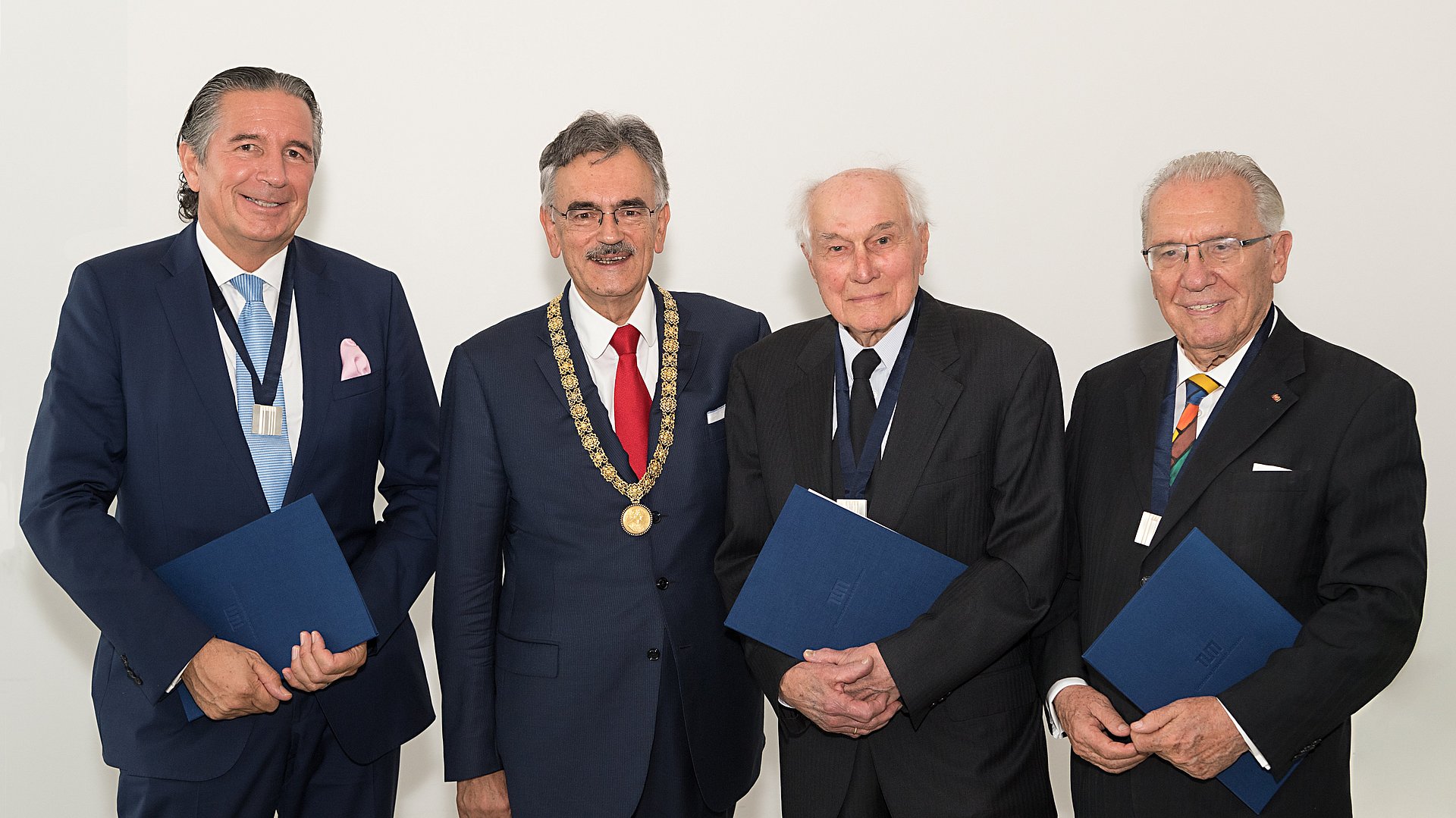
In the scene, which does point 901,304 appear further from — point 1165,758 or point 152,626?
point 152,626

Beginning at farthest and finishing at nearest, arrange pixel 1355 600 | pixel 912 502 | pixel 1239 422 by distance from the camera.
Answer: pixel 912 502 < pixel 1239 422 < pixel 1355 600

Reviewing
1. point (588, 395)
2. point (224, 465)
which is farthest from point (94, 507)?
point (588, 395)

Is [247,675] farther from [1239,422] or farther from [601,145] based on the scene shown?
[1239,422]

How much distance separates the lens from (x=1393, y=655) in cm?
239

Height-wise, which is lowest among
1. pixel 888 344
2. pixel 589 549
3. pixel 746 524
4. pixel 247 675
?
pixel 247 675

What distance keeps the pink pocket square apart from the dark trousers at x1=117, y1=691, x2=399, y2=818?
2.53 feet

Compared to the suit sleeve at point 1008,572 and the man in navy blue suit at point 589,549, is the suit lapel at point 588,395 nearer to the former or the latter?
the man in navy blue suit at point 589,549

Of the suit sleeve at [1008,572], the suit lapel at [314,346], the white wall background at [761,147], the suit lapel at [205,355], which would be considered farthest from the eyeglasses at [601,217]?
the white wall background at [761,147]

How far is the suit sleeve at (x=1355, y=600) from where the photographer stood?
2326mm

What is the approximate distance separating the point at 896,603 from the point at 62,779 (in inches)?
145

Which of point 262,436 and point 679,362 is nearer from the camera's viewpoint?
point 262,436

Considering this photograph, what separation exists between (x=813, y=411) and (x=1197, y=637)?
94 cm

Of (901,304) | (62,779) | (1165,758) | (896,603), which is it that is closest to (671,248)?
(901,304)

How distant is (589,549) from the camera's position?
9.26 ft
